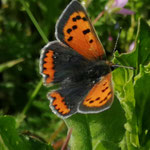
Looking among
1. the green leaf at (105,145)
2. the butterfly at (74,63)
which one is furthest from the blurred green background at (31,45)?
the green leaf at (105,145)

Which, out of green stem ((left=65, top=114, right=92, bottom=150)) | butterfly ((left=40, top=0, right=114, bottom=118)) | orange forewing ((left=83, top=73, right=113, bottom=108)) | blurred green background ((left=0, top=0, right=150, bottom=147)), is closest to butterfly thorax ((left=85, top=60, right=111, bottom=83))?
butterfly ((left=40, top=0, right=114, bottom=118))

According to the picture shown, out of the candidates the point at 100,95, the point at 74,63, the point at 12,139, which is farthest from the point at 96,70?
the point at 12,139

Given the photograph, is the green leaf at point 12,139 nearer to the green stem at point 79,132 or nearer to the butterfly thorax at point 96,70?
the green stem at point 79,132

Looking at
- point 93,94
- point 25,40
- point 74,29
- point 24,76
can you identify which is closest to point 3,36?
point 25,40

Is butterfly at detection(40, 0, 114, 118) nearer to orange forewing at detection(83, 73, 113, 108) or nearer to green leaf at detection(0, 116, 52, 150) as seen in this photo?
orange forewing at detection(83, 73, 113, 108)

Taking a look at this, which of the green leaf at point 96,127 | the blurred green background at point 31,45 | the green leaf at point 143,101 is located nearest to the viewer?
the green leaf at point 143,101

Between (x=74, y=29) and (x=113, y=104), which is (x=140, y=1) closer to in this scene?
(x=74, y=29)

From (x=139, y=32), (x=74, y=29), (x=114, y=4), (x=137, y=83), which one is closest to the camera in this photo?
(x=137, y=83)
